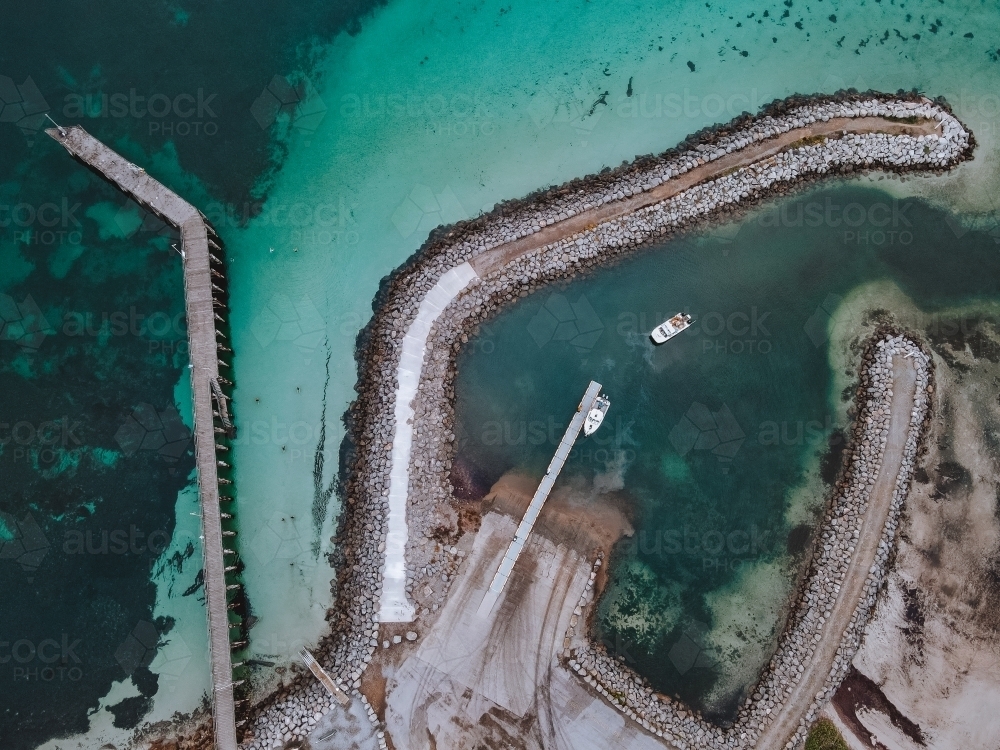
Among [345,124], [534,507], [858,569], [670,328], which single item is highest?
[345,124]

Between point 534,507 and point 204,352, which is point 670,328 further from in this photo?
point 204,352

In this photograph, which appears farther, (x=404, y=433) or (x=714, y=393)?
(x=714, y=393)

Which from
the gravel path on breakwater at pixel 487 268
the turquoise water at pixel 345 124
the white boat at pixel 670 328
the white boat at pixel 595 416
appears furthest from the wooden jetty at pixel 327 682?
the white boat at pixel 670 328

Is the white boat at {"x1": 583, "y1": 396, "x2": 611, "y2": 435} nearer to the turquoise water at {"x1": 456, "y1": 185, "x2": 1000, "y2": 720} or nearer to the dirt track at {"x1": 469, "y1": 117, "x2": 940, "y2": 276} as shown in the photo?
the turquoise water at {"x1": 456, "y1": 185, "x2": 1000, "y2": 720}

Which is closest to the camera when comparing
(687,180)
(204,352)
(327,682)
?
(327,682)

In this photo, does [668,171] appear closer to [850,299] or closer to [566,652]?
[850,299]

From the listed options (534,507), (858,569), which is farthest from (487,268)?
(858,569)
